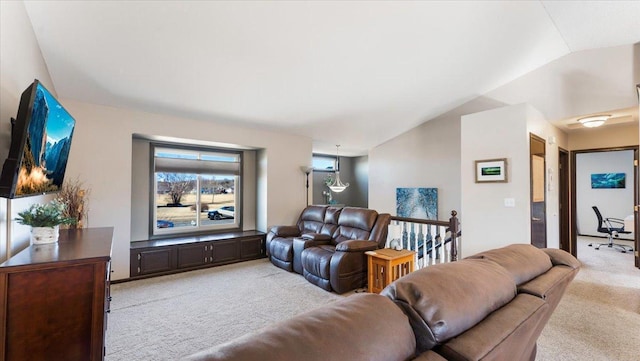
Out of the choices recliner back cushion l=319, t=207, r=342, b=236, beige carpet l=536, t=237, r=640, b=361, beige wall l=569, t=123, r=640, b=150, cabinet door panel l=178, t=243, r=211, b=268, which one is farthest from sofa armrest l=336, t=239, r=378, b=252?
beige wall l=569, t=123, r=640, b=150

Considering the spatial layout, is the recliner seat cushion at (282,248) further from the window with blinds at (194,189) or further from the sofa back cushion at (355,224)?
the window with blinds at (194,189)

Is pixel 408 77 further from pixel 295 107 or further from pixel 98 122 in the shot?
pixel 98 122

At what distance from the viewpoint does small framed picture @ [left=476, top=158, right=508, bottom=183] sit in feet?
14.4

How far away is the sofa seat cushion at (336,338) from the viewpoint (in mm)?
602

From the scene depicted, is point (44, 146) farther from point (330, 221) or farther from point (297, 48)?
point (330, 221)

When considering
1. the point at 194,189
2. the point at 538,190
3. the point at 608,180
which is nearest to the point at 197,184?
the point at 194,189

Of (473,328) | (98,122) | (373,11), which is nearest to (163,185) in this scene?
(98,122)

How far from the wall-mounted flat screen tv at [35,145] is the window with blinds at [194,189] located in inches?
103

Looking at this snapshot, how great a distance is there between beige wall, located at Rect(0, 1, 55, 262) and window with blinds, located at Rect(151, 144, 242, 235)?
8.56 ft

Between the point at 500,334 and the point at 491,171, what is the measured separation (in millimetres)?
4318

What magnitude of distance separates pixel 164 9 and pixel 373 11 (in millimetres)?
1980

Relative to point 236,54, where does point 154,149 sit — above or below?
below

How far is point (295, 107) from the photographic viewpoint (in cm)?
475

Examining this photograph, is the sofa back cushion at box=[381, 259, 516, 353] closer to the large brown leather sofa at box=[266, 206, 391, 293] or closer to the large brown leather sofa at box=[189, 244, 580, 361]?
the large brown leather sofa at box=[189, 244, 580, 361]
